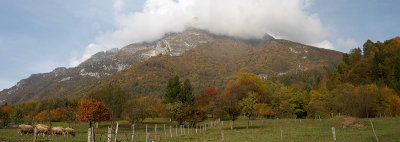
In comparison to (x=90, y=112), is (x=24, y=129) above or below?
below

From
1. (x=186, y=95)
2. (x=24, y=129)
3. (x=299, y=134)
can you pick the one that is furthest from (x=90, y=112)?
(x=186, y=95)

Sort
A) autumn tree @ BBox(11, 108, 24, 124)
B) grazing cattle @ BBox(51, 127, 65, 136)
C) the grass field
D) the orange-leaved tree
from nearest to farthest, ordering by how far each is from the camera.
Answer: the grass field, grazing cattle @ BBox(51, 127, 65, 136), the orange-leaved tree, autumn tree @ BBox(11, 108, 24, 124)

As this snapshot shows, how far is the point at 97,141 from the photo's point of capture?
73.9 ft

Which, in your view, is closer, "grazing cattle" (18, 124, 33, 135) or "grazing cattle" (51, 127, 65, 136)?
"grazing cattle" (18, 124, 33, 135)

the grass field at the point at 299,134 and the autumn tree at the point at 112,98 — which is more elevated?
the autumn tree at the point at 112,98

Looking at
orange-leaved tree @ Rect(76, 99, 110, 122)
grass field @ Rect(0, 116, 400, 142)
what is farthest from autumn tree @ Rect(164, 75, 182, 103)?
orange-leaved tree @ Rect(76, 99, 110, 122)

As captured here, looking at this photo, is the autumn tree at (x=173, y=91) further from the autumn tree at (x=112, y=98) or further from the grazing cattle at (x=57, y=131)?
the grazing cattle at (x=57, y=131)

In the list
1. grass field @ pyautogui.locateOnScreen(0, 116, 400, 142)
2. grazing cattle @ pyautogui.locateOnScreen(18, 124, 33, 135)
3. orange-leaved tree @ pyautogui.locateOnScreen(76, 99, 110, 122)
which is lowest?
grass field @ pyautogui.locateOnScreen(0, 116, 400, 142)

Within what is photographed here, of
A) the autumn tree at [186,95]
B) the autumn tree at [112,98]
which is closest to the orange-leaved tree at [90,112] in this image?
the autumn tree at [112,98]

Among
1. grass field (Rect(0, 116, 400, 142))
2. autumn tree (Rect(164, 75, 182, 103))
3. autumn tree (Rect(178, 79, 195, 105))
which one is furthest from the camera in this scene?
autumn tree (Rect(178, 79, 195, 105))

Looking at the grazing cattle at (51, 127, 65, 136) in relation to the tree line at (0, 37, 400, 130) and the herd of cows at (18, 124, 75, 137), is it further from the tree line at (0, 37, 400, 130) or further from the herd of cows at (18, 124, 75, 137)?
the tree line at (0, 37, 400, 130)

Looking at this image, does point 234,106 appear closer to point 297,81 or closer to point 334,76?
point 334,76

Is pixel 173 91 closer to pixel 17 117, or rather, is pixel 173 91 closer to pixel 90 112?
pixel 90 112

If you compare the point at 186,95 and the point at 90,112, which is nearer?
the point at 90,112
